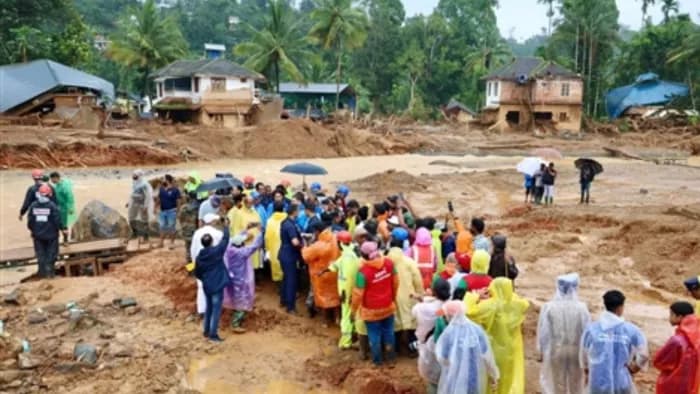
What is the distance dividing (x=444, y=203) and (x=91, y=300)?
1457 centimetres

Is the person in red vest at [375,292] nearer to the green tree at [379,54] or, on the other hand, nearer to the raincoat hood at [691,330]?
the raincoat hood at [691,330]

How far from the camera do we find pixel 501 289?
19.5 ft

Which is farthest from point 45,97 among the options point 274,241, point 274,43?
point 274,241

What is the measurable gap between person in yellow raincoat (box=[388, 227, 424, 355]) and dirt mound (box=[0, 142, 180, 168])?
28.0 meters

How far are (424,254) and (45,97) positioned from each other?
119ft

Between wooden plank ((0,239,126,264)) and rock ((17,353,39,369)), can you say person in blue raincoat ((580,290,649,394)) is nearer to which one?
rock ((17,353,39,369))

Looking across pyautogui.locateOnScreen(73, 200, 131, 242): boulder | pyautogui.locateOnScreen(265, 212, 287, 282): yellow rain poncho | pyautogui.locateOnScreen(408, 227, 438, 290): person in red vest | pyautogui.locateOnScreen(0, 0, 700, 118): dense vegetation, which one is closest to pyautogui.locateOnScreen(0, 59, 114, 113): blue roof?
pyautogui.locateOnScreen(0, 0, 700, 118): dense vegetation

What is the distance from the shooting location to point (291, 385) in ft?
24.4

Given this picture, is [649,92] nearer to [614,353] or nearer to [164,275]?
[164,275]

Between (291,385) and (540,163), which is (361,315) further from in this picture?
(540,163)

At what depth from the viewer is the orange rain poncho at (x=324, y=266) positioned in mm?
8602

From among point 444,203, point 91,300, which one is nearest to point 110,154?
point 444,203

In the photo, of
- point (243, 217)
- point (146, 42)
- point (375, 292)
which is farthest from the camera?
point (146, 42)

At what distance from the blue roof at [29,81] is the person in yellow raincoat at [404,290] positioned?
35.7 metres
